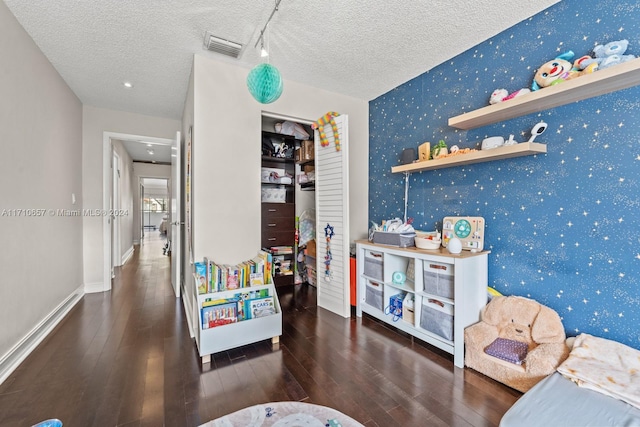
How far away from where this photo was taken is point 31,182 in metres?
2.23

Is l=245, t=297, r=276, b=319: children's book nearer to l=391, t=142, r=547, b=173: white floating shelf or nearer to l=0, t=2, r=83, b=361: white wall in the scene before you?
l=0, t=2, r=83, b=361: white wall

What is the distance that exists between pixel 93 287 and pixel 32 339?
5.58ft

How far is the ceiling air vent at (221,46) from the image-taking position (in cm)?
213

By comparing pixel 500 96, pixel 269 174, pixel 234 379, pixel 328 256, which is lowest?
pixel 234 379

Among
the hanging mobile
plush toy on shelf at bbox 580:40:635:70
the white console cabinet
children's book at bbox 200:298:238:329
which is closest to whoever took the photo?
plush toy on shelf at bbox 580:40:635:70

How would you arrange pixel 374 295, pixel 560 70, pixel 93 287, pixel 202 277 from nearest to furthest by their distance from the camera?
pixel 560 70, pixel 202 277, pixel 374 295, pixel 93 287

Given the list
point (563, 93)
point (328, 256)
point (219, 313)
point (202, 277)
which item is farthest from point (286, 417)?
point (563, 93)

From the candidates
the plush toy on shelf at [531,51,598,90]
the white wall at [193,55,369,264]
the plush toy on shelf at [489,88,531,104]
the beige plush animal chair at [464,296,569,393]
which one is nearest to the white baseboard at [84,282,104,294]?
the white wall at [193,55,369,264]

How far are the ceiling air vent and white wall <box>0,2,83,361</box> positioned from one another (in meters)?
1.26

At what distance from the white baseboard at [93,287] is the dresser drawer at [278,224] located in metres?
2.35

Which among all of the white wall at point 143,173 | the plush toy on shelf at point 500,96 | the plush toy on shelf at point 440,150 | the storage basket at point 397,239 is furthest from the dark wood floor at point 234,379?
the white wall at point 143,173

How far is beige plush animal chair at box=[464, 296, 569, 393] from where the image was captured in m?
1.60

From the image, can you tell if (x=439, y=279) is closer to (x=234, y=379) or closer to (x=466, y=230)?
(x=466, y=230)

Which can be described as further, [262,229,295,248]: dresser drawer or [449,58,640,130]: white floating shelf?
[262,229,295,248]: dresser drawer
